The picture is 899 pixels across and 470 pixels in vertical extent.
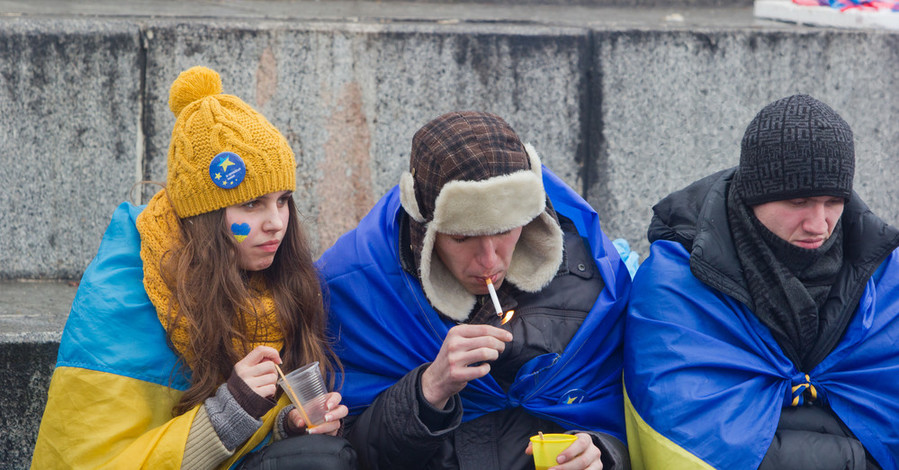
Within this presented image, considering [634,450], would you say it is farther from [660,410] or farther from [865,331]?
[865,331]

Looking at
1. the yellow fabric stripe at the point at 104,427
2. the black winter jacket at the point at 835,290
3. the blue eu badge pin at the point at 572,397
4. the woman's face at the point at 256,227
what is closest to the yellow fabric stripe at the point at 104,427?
the yellow fabric stripe at the point at 104,427

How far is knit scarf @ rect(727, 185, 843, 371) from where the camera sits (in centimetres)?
258

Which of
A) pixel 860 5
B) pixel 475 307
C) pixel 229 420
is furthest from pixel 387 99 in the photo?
pixel 860 5

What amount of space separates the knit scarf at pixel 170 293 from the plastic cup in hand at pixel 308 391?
223mm

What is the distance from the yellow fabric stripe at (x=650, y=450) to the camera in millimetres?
2498

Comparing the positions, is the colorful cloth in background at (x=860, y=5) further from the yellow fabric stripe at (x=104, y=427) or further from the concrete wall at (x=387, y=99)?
the yellow fabric stripe at (x=104, y=427)

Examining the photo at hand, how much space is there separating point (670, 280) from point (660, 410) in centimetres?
36

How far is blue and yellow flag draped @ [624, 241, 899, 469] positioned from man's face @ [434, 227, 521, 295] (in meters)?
0.43

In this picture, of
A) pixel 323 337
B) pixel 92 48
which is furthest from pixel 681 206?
pixel 92 48

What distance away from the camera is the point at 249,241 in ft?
8.68

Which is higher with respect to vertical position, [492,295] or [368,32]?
[368,32]

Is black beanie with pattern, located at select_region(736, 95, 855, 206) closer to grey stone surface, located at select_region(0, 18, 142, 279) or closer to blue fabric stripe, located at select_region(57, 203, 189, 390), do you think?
blue fabric stripe, located at select_region(57, 203, 189, 390)

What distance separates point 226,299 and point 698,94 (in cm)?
243

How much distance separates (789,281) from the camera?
2.57 meters
